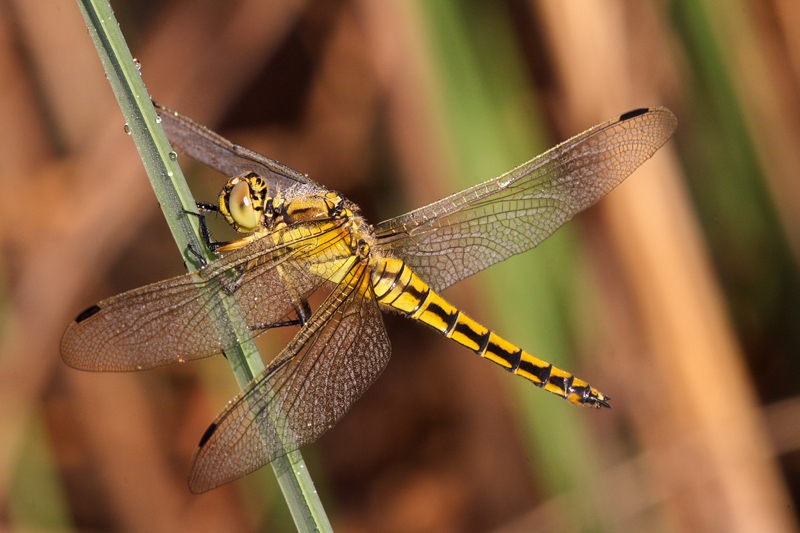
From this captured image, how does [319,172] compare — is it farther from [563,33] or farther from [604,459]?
[604,459]

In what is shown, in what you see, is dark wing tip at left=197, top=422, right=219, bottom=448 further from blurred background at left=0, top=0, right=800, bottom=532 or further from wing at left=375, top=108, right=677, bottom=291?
blurred background at left=0, top=0, right=800, bottom=532

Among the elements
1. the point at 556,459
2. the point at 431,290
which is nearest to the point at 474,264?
the point at 431,290

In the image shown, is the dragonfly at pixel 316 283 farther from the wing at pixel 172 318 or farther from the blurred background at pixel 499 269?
the blurred background at pixel 499 269

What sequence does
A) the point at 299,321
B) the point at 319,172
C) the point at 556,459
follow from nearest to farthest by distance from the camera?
the point at 299,321 → the point at 556,459 → the point at 319,172

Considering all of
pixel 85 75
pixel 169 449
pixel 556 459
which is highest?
pixel 85 75

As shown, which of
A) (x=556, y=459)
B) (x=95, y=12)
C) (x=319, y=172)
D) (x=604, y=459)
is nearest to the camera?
(x=95, y=12)

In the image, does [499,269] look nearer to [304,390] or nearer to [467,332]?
[467,332]
